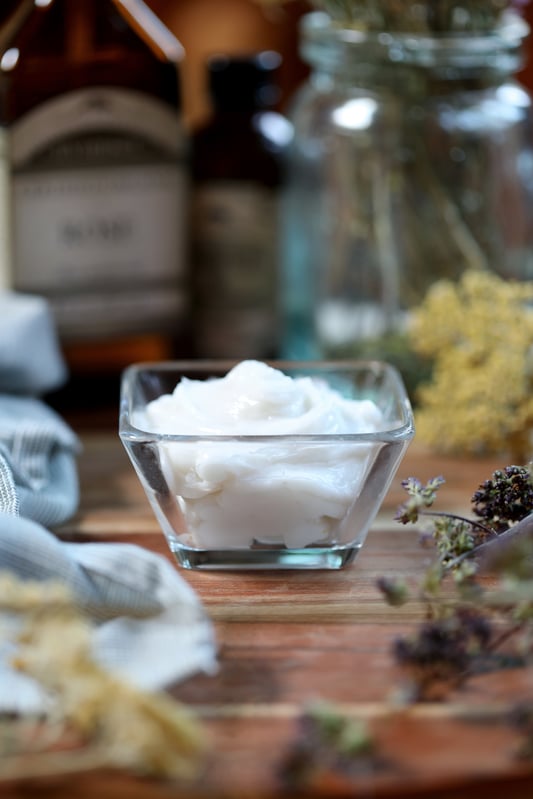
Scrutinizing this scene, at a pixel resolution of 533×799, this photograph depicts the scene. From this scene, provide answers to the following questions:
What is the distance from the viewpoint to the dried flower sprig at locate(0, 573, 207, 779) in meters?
0.63

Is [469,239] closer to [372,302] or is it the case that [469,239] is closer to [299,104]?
[372,302]

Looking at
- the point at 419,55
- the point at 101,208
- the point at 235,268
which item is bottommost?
the point at 235,268

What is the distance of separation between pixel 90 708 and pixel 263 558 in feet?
1.03

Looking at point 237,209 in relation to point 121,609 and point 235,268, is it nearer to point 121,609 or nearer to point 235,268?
point 235,268

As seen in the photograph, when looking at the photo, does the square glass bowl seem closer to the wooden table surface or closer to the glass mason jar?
the wooden table surface

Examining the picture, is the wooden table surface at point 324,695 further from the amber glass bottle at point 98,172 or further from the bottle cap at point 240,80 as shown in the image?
the bottle cap at point 240,80

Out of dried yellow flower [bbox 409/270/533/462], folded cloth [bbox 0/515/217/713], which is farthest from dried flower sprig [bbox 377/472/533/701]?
dried yellow flower [bbox 409/270/533/462]

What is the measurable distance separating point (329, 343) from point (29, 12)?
0.51 metres

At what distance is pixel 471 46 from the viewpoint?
1307 millimetres

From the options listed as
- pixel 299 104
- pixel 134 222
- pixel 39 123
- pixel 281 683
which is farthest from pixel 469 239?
pixel 281 683

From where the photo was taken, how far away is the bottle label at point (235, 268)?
59.7 inches

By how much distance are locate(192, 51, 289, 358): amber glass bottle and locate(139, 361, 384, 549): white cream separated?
58 centimetres

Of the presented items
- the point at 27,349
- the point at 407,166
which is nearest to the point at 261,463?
the point at 27,349

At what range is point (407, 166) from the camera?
53.8 inches
